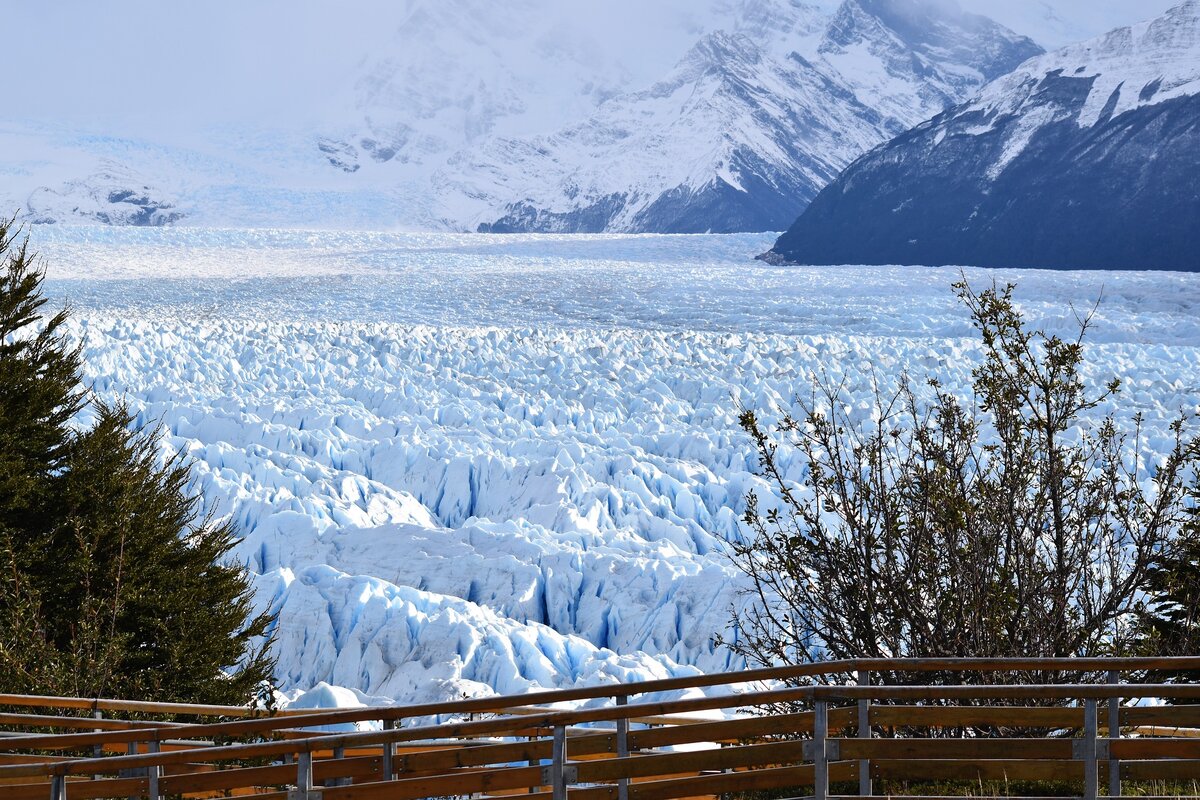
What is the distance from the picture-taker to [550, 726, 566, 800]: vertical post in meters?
5.47

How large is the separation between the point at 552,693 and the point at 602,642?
11789mm

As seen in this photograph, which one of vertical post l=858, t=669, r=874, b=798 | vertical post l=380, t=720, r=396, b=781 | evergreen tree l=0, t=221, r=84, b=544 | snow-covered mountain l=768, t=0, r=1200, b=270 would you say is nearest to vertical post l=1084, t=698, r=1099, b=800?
vertical post l=858, t=669, r=874, b=798

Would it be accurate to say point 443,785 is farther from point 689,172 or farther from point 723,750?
point 689,172

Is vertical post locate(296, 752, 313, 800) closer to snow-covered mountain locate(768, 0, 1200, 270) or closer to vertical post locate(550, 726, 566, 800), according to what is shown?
vertical post locate(550, 726, 566, 800)

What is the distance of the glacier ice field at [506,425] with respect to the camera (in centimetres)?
1705


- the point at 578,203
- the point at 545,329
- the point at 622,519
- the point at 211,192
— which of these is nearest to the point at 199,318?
the point at 545,329

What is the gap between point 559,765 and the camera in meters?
5.48

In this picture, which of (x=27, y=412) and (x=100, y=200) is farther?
(x=100, y=200)

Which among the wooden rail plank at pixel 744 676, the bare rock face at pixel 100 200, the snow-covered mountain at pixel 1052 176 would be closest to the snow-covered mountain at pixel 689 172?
the bare rock face at pixel 100 200

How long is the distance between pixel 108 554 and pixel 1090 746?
408 inches

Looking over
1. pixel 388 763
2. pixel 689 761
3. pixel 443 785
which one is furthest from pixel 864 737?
pixel 388 763

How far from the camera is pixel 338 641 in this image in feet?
56.0

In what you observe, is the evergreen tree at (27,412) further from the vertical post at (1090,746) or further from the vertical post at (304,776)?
the vertical post at (1090,746)

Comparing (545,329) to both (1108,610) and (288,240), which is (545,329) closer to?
(1108,610)
